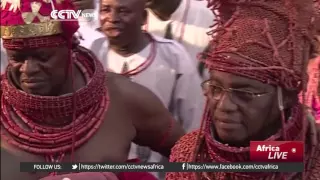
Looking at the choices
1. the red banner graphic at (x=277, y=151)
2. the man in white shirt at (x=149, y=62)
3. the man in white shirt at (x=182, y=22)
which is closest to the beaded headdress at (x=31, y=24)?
the man in white shirt at (x=149, y=62)

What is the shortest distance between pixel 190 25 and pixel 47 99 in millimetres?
383

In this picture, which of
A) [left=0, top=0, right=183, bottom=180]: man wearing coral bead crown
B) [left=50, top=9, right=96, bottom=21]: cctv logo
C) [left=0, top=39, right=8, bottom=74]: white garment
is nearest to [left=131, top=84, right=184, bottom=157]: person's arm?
[left=0, top=0, right=183, bottom=180]: man wearing coral bead crown

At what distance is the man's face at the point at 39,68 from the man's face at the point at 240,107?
0.36 metres

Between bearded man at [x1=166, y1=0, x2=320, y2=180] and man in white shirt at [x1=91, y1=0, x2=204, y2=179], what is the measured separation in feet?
0.17

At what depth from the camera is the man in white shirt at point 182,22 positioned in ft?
4.52

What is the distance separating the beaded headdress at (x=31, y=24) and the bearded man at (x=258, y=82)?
0.36m

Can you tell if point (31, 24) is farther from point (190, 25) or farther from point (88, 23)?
point (190, 25)

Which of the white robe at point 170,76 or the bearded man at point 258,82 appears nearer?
the bearded man at point 258,82

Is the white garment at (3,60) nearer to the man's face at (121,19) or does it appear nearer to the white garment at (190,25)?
the man's face at (121,19)

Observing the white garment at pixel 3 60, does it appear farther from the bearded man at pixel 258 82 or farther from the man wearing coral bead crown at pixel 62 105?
the bearded man at pixel 258 82

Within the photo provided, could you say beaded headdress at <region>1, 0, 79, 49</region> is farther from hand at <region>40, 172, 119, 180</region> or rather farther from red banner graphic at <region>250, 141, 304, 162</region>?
red banner graphic at <region>250, 141, 304, 162</region>

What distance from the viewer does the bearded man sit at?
4.23 feet

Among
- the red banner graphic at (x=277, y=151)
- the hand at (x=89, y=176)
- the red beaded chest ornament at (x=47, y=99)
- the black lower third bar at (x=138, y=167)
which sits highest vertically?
the red beaded chest ornament at (x=47, y=99)

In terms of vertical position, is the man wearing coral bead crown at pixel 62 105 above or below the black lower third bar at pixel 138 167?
above
